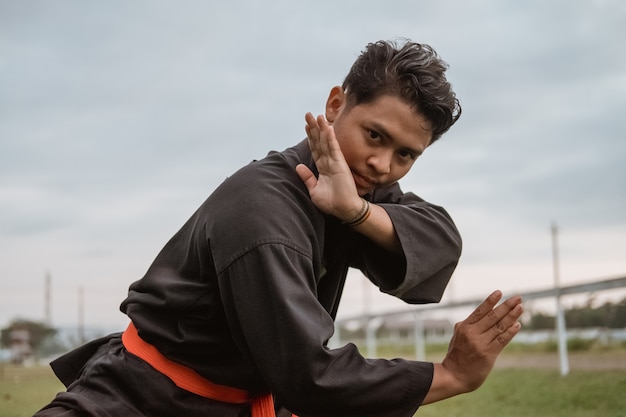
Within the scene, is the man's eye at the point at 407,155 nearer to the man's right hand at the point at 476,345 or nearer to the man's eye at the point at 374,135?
the man's eye at the point at 374,135

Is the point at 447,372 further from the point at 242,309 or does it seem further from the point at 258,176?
the point at 258,176

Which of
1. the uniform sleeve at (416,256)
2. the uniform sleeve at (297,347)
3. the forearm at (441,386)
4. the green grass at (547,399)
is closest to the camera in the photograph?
the uniform sleeve at (297,347)

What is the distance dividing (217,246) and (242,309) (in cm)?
19

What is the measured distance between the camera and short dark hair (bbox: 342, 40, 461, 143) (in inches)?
90.7

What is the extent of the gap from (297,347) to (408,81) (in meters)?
0.87

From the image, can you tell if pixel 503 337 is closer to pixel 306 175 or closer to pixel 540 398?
pixel 306 175

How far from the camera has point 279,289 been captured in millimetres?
2018

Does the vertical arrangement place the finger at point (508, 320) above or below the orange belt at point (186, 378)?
above

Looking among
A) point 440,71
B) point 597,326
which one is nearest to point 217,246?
point 440,71

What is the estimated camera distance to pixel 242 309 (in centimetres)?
208

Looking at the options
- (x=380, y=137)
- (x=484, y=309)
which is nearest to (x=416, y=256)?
(x=484, y=309)

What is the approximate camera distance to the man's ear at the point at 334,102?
2430 mm

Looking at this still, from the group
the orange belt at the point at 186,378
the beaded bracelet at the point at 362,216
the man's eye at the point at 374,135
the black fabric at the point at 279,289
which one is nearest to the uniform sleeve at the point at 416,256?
the black fabric at the point at 279,289

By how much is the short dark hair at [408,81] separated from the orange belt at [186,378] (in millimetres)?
956
